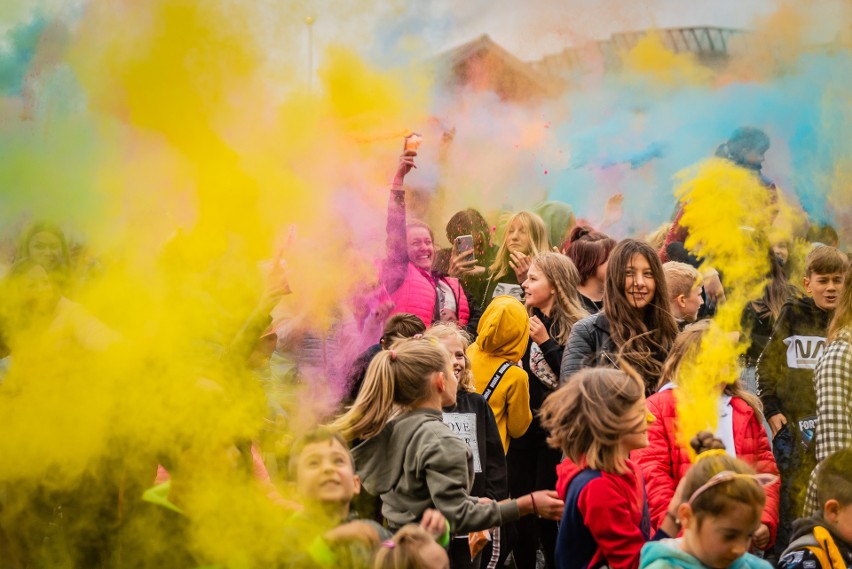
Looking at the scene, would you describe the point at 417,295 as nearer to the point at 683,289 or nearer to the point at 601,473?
the point at 683,289

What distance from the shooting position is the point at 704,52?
752 cm

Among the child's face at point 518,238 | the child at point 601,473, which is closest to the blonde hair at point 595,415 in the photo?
the child at point 601,473

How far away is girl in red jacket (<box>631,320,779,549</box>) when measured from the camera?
422cm

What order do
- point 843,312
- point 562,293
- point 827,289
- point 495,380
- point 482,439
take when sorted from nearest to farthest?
point 843,312 < point 482,439 < point 827,289 < point 495,380 < point 562,293

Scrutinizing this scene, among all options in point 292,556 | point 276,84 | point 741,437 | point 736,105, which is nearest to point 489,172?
point 736,105

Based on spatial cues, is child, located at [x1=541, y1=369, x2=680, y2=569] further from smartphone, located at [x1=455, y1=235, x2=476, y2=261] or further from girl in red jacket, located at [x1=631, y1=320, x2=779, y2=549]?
smartphone, located at [x1=455, y1=235, x2=476, y2=261]

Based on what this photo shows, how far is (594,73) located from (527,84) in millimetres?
512

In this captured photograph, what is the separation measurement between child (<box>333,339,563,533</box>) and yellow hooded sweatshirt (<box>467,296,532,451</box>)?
1001 millimetres

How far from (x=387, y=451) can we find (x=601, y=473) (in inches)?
36.8

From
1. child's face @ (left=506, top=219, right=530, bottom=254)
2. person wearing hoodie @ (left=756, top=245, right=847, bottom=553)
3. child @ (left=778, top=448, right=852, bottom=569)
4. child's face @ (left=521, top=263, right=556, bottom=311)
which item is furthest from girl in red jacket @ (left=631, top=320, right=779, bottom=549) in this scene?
child's face @ (left=506, top=219, right=530, bottom=254)

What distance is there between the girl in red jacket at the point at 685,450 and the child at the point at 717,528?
0.81m

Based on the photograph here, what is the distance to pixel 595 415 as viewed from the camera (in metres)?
3.79

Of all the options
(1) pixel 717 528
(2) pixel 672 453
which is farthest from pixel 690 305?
(1) pixel 717 528

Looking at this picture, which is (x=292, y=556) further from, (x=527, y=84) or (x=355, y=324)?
(x=527, y=84)
